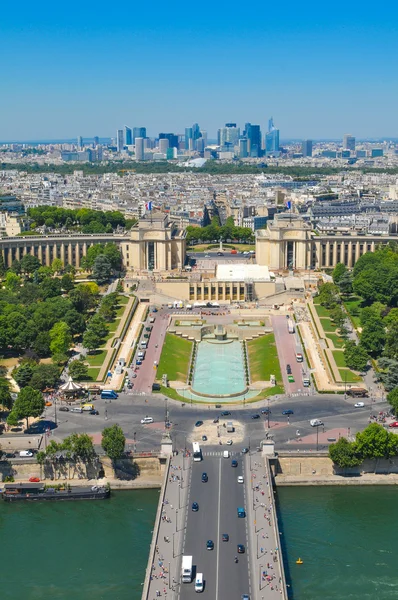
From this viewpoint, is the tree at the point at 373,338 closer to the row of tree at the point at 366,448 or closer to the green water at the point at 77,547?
the row of tree at the point at 366,448

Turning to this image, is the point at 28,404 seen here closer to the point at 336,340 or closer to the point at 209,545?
the point at 209,545

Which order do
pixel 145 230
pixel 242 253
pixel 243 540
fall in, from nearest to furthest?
pixel 243 540 < pixel 145 230 < pixel 242 253

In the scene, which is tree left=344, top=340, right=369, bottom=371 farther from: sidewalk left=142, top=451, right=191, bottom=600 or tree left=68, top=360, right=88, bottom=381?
tree left=68, top=360, right=88, bottom=381

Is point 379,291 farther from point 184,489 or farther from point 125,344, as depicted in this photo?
point 184,489

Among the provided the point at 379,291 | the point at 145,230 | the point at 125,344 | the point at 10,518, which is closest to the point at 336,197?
the point at 145,230

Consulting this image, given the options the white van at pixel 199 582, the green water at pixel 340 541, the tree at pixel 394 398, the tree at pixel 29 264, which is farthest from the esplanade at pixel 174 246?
the white van at pixel 199 582
